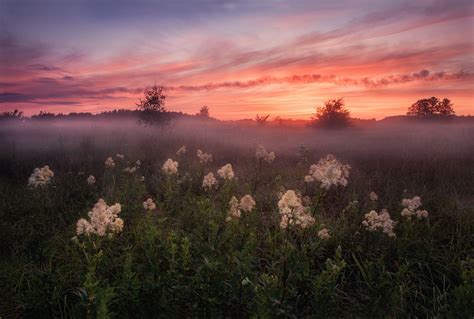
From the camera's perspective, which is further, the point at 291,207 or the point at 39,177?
the point at 39,177

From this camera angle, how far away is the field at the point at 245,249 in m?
3.25

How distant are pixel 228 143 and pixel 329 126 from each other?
13.4 meters

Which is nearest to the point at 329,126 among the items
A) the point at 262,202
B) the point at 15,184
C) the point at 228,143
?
the point at 228,143

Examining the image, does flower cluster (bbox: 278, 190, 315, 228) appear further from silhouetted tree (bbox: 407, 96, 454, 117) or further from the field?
silhouetted tree (bbox: 407, 96, 454, 117)

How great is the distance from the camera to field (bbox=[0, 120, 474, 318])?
3250 mm

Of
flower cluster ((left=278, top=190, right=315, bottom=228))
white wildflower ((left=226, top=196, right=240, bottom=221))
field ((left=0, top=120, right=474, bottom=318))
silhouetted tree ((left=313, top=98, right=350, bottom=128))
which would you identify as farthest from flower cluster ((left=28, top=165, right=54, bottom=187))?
silhouetted tree ((left=313, top=98, right=350, bottom=128))

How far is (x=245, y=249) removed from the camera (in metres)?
3.59

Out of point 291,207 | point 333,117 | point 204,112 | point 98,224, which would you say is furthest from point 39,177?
point 204,112

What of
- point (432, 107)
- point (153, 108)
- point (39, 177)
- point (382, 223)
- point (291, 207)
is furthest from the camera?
point (432, 107)

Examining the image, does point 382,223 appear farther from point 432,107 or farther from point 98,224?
point 432,107

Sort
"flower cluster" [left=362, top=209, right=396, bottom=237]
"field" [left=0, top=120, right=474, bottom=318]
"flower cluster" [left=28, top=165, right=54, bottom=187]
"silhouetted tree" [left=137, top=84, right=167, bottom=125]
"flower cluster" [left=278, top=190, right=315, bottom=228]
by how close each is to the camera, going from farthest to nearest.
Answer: "silhouetted tree" [left=137, top=84, right=167, bottom=125]
"flower cluster" [left=28, top=165, right=54, bottom=187]
"flower cluster" [left=362, top=209, right=396, bottom=237]
"flower cluster" [left=278, top=190, right=315, bottom=228]
"field" [left=0, top=120, right=474, bottom=318]

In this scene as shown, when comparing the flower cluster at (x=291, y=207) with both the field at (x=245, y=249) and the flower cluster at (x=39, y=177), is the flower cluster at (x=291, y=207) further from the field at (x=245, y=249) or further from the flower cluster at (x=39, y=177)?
the flower cluster at (x=39, y=177)

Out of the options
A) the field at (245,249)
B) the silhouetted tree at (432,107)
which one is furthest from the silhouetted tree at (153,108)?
the silhouetted tree at (432,107)

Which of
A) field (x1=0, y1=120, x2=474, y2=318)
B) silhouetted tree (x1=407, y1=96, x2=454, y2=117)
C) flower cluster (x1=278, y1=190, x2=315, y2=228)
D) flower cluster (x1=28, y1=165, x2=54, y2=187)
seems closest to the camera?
field (x1=0, y1=120, x2=474, y2=318)
